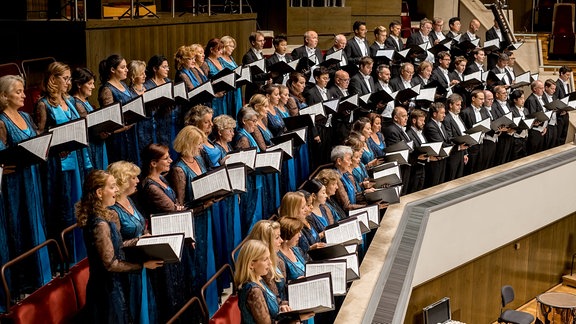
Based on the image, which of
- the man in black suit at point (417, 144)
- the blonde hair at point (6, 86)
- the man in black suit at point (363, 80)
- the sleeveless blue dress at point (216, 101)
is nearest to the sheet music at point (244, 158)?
the blonde hair at point (6, 86)

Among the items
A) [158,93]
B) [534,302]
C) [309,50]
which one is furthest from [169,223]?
[534,302]

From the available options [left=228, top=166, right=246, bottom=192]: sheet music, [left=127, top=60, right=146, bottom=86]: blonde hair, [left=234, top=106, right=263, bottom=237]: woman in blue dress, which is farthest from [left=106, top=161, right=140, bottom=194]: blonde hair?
[left=127, top=60, right=146, bottom=86]: blonde hair

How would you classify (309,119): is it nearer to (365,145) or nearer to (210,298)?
(365,145)

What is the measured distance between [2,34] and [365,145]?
2.80 metres

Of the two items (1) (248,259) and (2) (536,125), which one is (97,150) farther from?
(2) (536,125)

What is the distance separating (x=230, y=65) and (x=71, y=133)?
2.50 meters

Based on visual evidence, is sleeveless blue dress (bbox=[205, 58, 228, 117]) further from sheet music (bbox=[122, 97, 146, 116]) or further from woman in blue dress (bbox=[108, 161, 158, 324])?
woman in blue dress (bbox=[108, 161, 158, 324])

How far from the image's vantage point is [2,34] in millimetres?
6320

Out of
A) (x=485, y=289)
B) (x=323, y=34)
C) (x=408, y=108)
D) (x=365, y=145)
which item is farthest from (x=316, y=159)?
(x=323, y=34)

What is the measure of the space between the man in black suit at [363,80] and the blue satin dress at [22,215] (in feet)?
11.3

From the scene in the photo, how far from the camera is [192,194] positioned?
3998 millimetres

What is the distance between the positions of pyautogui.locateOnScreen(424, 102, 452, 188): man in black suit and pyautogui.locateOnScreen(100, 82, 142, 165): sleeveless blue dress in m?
2.38

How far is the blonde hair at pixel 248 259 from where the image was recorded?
3.25m

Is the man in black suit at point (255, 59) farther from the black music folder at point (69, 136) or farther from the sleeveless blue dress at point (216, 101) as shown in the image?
the black music folder at point (69, 136)
